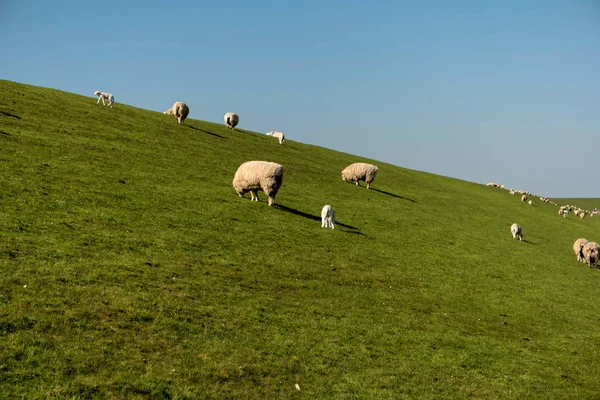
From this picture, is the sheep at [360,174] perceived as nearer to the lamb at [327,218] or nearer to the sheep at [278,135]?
the sheep at [278,135]

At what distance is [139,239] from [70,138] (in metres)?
18.0

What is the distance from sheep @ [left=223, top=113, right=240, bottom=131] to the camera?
57031 millimetres

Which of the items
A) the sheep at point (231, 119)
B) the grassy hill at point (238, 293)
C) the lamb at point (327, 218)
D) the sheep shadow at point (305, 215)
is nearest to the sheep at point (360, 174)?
the grassy hill at point (238, 293)

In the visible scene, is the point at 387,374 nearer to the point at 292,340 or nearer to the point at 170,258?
the point at 292,340

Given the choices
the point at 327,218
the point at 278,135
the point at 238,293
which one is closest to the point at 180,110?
the point at 278,135

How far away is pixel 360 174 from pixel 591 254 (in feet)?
68.2

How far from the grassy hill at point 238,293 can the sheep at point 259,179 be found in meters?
0.88

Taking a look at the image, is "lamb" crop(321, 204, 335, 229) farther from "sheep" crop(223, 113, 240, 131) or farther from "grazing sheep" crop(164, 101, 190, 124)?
"sheep" crop(223, 113, 240, 131)

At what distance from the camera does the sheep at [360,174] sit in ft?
154

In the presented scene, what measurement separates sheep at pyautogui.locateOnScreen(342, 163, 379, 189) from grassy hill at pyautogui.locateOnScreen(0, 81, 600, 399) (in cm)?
941

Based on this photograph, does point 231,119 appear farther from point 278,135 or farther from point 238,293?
point 238,293

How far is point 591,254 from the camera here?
36.8 meters

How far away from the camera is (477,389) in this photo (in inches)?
530

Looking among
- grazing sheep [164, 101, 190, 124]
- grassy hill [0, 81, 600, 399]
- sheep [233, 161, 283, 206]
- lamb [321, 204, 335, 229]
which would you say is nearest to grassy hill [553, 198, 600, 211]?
grassy hill [0, 81, 600, 399]
